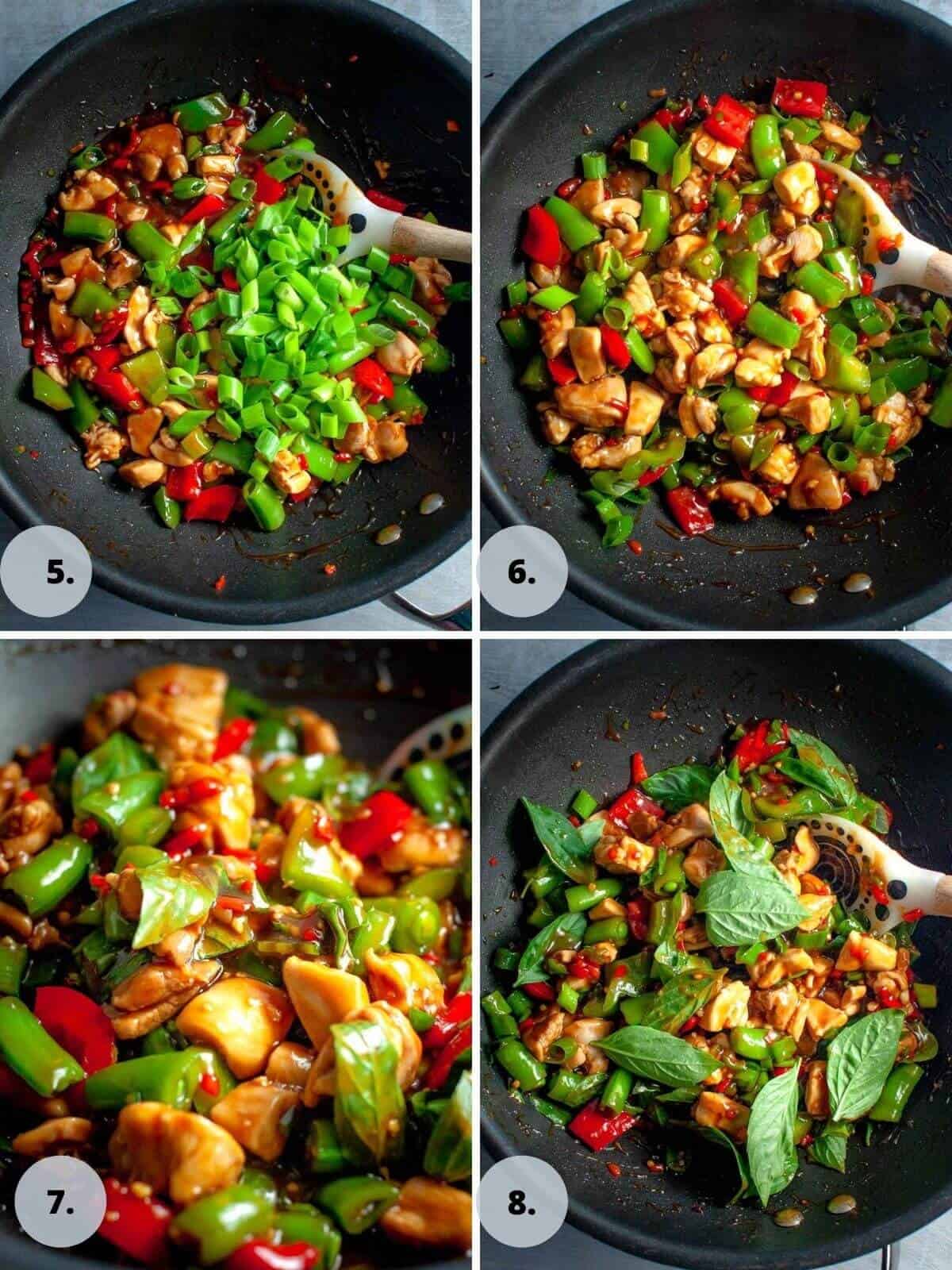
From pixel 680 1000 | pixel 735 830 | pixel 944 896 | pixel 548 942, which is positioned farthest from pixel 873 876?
pixel 548 942

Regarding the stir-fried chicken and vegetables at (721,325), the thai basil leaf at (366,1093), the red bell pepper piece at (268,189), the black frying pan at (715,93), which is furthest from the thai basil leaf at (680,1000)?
the red bell pepper piece at (268,189)

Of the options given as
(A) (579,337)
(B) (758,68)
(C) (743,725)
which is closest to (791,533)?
(C) (743,725)

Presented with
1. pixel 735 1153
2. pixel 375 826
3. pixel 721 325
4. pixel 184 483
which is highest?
pixel 721 325

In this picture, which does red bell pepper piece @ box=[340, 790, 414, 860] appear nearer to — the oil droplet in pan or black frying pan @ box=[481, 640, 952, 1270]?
black frying pan @ box=[481, 640, 952, 1270]

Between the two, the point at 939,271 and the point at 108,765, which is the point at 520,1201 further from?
the point at 939,271

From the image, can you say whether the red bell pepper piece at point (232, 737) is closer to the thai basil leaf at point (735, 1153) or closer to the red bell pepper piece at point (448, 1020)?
the red bell pepper piece at point (448, 1020)

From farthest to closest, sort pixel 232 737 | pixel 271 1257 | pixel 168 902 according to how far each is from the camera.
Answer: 1. pixel 232 737
2. pixel 168 902
3. pixel 271 1257

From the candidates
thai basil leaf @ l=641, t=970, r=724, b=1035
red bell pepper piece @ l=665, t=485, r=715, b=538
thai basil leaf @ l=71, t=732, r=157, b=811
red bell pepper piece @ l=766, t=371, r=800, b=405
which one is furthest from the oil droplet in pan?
thai basil leaf @ l=71, t=732, r=157, b=811
